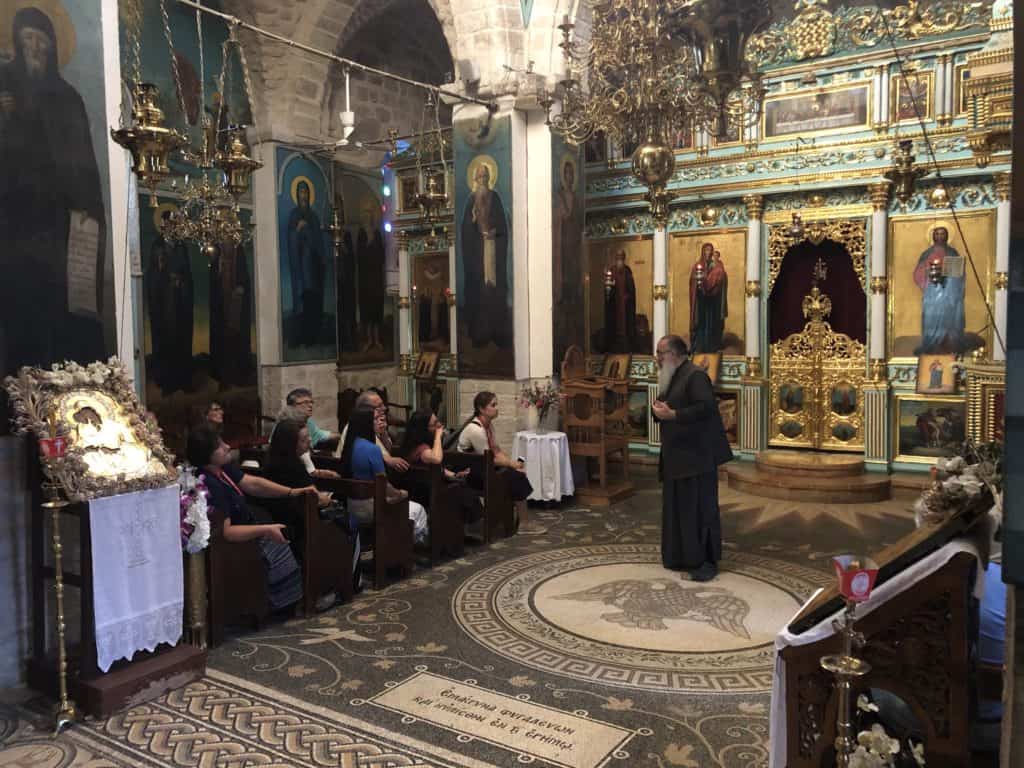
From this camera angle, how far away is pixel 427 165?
12492mm

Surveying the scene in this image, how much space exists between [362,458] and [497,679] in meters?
2.22

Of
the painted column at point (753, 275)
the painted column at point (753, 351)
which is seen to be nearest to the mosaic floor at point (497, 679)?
the painted column at point (753, 351)

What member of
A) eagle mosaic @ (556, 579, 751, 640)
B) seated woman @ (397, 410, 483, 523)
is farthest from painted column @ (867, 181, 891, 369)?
seated woman @ (397, 410, 483, 523)

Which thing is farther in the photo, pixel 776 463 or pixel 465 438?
pixel 776 463

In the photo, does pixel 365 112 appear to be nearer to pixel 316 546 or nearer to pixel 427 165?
pixel 427 165

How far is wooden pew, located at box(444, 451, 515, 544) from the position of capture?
291 inches

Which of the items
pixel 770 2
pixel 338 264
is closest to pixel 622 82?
pixel 770 2

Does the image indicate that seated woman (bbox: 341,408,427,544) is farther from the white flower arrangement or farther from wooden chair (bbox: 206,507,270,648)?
the white flower arrangement

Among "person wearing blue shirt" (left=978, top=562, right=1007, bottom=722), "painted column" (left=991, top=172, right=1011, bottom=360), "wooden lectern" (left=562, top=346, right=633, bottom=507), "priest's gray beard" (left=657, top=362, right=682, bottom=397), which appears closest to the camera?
"person wearing blue shirt" (left=978, top=562, right=1007, bottom=722)

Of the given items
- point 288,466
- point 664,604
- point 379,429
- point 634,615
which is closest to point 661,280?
point 379,429

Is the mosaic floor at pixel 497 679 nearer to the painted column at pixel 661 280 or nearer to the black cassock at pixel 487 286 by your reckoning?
the black cassock at pixel 487 286

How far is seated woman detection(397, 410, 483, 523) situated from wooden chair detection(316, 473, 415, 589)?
650 mm

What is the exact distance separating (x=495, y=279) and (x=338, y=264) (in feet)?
14.7

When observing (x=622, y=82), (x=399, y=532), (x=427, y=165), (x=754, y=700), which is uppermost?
(x=427, y=165)
